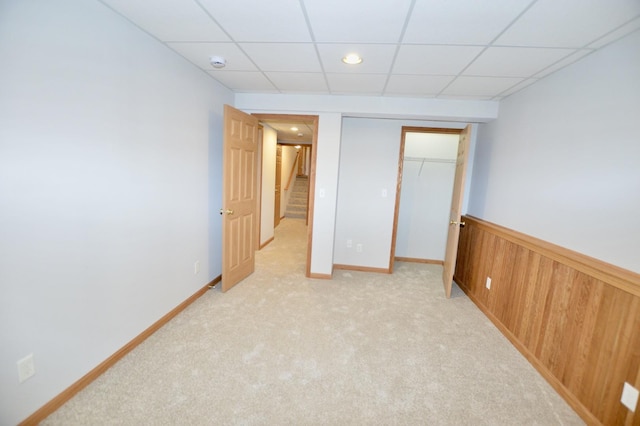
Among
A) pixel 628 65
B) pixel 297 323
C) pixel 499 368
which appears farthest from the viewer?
pixel 297 323

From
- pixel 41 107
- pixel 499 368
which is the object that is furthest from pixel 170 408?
pixel 499 368

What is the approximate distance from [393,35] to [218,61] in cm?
148

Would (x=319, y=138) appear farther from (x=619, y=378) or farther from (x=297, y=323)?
(x=619, y=378)

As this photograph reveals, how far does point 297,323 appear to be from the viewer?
99.3 inches

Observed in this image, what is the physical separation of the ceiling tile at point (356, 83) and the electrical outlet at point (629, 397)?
2.69 meters

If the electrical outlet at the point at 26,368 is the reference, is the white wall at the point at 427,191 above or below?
above

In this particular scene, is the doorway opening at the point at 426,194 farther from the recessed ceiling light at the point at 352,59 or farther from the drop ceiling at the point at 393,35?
the recessed ceiling light at the point at 352,59

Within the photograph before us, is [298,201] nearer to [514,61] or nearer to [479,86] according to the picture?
[479,86]

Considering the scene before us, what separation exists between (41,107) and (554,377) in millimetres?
3494

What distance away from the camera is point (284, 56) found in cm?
225

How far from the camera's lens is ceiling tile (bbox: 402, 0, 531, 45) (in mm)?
1473

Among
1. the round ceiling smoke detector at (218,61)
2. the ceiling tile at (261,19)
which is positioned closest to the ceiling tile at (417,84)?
the ceiling tile at (261,19)

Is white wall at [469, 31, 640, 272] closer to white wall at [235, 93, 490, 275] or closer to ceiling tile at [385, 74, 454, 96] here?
white wall at [235, 93, 490, 275]

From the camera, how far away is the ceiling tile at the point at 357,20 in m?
1.53
